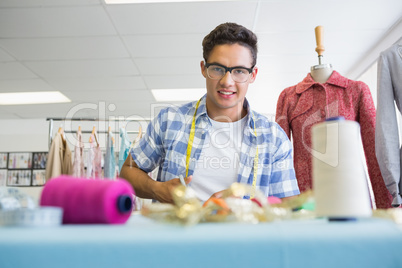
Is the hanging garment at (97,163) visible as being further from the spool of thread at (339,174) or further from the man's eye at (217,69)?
the spool of thread at (339,174)

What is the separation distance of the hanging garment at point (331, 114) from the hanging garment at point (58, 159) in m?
2.12

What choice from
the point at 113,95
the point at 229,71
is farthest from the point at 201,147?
the point at 113,95

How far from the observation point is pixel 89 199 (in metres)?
0.52

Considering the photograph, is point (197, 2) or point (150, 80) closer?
point (197, 2)

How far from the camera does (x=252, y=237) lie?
0.41 m

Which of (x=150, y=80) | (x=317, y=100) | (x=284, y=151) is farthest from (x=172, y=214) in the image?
(x=150, y=80)

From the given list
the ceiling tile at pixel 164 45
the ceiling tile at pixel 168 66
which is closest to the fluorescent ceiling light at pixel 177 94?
the ceiling tile at pixel 168 66

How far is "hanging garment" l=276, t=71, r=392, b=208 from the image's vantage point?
1748 millimetres

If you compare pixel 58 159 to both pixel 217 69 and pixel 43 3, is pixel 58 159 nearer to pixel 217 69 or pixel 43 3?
pixel 43 3

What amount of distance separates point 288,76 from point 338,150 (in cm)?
407

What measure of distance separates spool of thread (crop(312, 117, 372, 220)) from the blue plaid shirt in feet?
2.59

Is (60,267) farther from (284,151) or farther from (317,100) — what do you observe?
(317,100)

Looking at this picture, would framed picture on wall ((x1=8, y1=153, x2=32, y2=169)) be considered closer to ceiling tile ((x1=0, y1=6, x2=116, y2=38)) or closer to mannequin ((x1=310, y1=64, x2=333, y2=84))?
ceiling tile ((x1=0, y1=6, x2=116, y2=38))

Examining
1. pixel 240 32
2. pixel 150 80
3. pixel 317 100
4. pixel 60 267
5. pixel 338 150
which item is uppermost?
pixel 150 80
